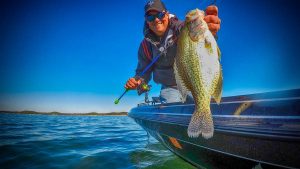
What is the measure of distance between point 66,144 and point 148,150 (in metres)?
2.70

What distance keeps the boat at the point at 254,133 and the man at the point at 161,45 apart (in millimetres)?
2267

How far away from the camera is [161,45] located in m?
5.12

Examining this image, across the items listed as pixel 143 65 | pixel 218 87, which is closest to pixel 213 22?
pixel 218 87

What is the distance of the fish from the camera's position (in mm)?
2031

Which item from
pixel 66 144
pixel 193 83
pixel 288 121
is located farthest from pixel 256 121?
pixel 66 144

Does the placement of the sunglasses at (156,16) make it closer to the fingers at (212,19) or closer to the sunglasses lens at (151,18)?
the sunglasses lens at (151,18)

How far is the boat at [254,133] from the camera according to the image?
1.81 metres

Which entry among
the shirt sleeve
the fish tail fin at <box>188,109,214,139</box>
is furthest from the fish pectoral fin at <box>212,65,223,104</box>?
the shirt sleeve

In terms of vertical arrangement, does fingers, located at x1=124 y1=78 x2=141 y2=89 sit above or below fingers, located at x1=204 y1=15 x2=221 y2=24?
below

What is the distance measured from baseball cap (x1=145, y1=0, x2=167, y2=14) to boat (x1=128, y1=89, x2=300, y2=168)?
2789 mm

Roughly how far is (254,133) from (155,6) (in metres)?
3.73

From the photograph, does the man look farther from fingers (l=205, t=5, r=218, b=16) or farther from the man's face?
fingers (l=205, t=5, r=218, b=16)

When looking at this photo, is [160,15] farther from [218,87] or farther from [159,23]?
[218,87]

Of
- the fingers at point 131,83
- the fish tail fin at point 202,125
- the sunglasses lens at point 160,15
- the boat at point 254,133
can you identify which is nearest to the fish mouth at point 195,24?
the fish tail fin at point 202,125
